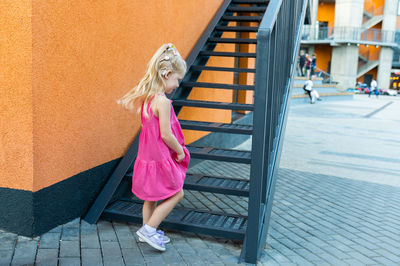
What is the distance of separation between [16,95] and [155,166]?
1.15 m

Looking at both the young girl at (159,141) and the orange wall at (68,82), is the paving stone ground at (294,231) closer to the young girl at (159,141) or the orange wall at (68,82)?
the young girl at (159,141)

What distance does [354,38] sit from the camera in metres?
36.5

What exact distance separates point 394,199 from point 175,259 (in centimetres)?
349

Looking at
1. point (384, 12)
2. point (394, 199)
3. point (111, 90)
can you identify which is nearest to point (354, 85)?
point (384, 12)

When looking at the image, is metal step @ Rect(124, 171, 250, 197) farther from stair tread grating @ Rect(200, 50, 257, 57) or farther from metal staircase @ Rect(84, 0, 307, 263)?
stair tread grating @ Rect(200, 50, 257, 57)

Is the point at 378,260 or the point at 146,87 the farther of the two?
the point at 378,260

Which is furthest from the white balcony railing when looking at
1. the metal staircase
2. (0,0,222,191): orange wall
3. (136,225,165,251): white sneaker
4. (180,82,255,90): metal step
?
(136,225,165,251): white sneaker

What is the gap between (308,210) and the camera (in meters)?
4.36

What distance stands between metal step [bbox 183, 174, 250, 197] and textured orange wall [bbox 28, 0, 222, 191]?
850 millimetres

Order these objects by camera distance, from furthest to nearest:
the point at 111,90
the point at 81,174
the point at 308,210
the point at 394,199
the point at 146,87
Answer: the point at 394,199 < the point at 308,210 < the point at 111,90 < the point at 81,174 < the point at 146,87

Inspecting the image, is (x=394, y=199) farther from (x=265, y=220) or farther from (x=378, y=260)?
(x=265, y=220)

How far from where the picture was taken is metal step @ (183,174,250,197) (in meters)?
3.55

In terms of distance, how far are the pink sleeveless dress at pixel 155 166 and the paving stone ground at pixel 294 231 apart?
502 mm

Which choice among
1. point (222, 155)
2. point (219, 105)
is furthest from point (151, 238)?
point (219, 105)
